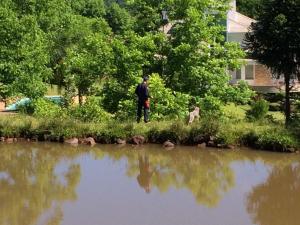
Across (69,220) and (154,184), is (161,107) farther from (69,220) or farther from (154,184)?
(69,220)

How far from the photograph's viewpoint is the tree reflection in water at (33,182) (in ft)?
33.4

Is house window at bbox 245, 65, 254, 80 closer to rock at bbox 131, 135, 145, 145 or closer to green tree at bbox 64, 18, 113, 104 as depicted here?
green tree at bbox 64, 18, 113, 104

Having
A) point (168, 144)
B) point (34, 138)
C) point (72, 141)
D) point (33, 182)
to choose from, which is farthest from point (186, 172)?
point (34, 138)

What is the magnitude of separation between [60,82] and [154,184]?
2301cm

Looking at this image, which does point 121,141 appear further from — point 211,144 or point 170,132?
point 211,144

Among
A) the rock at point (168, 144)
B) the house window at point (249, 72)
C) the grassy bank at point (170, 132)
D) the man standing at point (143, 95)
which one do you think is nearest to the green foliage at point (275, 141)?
the grassy bank at point (170, 132)

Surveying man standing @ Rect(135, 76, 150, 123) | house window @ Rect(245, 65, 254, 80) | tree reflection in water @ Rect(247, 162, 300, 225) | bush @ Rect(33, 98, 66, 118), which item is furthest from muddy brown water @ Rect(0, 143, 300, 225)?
house window @ Rect(245, 65, 254, 80)

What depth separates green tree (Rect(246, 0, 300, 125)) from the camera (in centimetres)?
2211

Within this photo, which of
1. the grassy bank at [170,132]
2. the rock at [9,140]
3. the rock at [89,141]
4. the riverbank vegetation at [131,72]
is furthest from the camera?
the riverbank vegetation at [131,72]

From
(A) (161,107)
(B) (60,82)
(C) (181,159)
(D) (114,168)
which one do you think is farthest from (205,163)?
(B) (60,82)

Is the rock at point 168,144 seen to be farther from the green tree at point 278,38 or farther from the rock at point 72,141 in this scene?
the green tree at point 278,38

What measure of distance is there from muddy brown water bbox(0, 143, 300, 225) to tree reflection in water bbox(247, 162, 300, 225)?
18 mm

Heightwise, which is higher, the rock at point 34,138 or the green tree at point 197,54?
the green tree at point 197,54

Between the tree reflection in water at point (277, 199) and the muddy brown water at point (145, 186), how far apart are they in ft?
0.06
